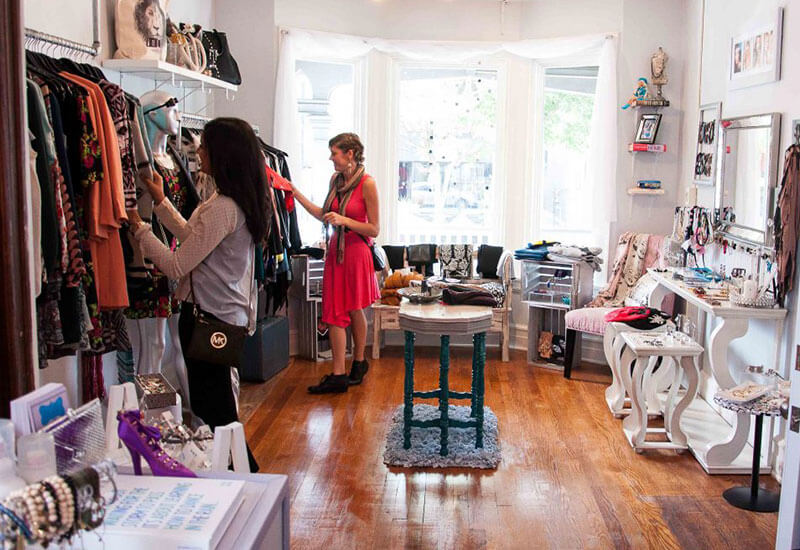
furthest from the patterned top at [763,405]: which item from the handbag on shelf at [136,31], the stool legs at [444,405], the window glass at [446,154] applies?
the window glass at [446,154]

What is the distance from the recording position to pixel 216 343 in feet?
9.66

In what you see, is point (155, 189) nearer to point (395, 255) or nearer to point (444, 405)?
point (444, 405)

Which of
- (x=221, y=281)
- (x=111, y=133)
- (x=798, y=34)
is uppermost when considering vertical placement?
(x=798, y=34)

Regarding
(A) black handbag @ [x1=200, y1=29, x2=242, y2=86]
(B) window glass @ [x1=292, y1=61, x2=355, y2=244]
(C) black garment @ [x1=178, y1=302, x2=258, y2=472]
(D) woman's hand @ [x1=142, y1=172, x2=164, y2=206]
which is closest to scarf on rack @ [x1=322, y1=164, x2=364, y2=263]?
(A) black handbag @ [x1=200, y1=29, x2=242, y2=86]

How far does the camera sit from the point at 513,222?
648cm

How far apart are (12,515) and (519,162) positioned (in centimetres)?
573

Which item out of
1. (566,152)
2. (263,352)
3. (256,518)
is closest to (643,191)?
(566,152)

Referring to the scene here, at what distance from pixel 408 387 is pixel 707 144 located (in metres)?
2.53

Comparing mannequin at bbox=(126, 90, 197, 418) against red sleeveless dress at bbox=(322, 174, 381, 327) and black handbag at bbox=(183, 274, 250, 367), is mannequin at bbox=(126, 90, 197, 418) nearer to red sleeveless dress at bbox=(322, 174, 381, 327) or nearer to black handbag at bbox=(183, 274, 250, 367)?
black handbag at bbox=(183, 274, 250, 367)

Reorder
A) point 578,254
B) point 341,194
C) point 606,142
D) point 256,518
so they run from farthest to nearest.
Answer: point 606,142 → point 578,254 → point 341,194 → point 256,518

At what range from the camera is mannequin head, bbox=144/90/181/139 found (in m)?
3.60

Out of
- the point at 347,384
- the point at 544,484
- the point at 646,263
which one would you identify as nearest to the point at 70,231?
the point at 544,484

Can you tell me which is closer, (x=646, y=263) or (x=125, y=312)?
(x=125, y=312)

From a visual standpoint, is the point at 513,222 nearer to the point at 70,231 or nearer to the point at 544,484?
the point at 544,484
